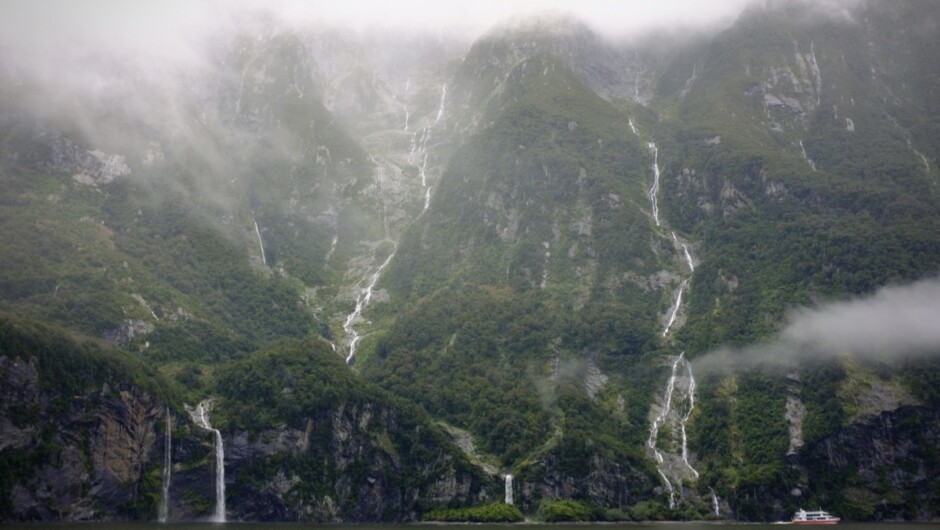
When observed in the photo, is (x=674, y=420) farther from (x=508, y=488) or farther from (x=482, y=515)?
(x=482, y=515)

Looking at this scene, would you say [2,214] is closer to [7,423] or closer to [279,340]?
[279,340]

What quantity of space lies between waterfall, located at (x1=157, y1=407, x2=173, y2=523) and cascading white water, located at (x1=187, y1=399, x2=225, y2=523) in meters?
5.82

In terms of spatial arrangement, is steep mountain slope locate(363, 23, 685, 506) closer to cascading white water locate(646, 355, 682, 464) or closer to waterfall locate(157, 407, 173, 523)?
cascading white water locate(646, 355, 682, 464)

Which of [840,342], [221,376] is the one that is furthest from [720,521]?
[221,376]

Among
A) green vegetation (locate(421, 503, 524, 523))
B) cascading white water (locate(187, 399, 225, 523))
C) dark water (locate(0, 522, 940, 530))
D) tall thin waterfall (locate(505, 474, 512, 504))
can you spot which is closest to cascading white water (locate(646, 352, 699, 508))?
dark water (locate(0, 522, 940, 530))

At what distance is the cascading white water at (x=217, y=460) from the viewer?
137387 mm

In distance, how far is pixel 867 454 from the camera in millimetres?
146750

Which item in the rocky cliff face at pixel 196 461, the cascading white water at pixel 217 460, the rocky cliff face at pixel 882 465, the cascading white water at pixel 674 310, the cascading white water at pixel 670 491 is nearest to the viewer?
the rocky cliff face at pixel 196 461

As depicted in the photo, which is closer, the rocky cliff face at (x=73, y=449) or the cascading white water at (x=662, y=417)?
the rocky cliff face at (x=73, y=449)

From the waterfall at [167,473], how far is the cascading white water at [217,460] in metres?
5.82

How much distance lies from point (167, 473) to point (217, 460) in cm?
756

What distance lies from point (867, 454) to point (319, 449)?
8780cm

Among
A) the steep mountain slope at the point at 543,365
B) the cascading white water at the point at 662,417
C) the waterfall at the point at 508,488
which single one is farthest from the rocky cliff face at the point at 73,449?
the cascading white water at the point at 662,417

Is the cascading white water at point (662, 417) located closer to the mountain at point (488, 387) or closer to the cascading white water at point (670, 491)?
the mountain at point (488, 387)
